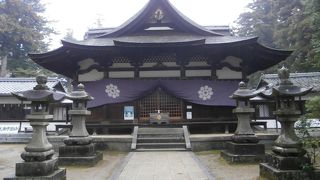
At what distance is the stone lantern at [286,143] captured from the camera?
821 cm

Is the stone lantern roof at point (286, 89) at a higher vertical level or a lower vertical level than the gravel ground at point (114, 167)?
higher

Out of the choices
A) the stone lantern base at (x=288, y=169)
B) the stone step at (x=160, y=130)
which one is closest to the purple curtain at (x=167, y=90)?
the stone step at (x=160, y=130)

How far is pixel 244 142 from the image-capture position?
12188mm

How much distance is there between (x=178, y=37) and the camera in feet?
62.0

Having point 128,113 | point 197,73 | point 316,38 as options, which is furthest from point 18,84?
point 316,38

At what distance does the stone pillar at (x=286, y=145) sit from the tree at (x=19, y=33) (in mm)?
35374

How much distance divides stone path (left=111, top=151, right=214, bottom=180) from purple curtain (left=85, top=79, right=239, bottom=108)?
4757 millimetres

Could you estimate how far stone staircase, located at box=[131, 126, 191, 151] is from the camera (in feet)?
49.3

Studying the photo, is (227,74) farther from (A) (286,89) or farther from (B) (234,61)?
(A) (286,89)

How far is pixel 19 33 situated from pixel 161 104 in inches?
1097

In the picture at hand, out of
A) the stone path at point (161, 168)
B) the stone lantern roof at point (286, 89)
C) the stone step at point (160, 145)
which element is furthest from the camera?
the stone step at point (160, 145)

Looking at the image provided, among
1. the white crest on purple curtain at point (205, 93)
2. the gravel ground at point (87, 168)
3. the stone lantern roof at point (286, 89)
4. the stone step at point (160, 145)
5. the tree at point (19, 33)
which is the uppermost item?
the tree at point (19, 33)

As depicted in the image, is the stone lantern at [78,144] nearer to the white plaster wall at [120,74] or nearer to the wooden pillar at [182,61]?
the white plaster wall at [120,74]

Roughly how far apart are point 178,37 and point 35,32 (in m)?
27.0
